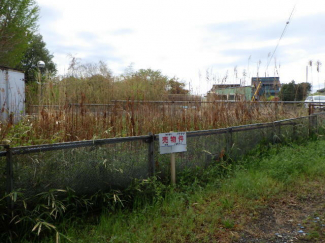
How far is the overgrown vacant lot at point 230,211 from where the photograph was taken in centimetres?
352

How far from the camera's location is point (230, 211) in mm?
4230

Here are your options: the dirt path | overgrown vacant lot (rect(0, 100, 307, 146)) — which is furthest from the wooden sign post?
the dirt path

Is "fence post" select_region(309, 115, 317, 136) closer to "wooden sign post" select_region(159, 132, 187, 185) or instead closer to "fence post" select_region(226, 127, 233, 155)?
"fence post" select_region(226, 127, 233, 155)

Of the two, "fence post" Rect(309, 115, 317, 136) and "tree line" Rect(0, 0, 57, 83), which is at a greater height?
"tree line" Rect(0, 0, 57, 83)

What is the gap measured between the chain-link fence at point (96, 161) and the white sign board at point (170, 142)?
122mm

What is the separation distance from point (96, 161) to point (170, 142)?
4.42 feet

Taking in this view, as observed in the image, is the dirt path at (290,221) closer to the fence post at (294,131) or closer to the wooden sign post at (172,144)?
the wooden sign post at (172,144)

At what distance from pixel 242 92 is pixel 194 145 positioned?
454cm

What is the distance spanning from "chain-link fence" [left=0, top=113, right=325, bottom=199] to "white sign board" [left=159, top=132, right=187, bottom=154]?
0.12 metres

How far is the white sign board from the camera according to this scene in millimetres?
4801

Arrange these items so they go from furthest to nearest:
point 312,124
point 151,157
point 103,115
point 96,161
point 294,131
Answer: point 312,124 < point 294,131 < point 103,115 < point 151,157 < point 96,161

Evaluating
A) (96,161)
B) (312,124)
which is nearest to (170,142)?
(96,161)

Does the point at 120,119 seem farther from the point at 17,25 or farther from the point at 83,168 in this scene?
the point at 17,25

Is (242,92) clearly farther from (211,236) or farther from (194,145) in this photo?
(211,236)
